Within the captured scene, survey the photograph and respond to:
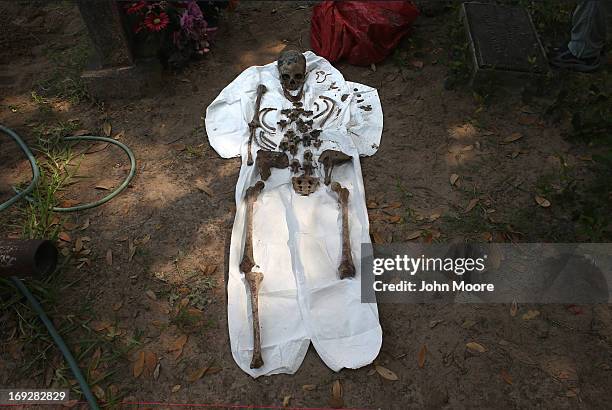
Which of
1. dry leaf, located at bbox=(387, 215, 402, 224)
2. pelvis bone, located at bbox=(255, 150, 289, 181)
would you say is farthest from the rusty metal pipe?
dry leaf, located at bbox=(387, 215, 402, 224)

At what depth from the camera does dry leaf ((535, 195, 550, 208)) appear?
3283mm

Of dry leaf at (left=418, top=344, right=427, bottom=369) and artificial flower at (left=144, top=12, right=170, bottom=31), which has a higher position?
artificial flower at (left=144, top=12, right=170, bottom=31)

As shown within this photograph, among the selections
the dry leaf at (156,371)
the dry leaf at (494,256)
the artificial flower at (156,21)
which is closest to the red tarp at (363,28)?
the artificial flower at (156,21)

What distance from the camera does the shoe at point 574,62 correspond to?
422 cm

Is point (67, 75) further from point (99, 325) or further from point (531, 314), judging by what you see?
point (531, 314)

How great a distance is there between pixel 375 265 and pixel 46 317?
6.91 feet

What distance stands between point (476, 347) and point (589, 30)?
317 cm

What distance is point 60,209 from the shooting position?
3500 millimetres

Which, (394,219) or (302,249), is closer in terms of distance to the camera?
(302,249)

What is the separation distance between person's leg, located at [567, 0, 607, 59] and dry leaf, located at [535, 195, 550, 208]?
179 centimetres

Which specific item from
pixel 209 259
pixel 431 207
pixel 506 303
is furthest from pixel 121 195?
pixel 506 303

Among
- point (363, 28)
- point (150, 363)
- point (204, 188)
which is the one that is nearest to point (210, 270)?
point (150, 363)

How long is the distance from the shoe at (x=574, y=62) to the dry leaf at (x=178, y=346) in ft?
13.5

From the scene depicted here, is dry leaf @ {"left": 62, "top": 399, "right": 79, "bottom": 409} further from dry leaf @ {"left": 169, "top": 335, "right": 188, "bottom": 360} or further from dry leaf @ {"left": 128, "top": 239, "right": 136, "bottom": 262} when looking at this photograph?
dry leaf @ {"left": 128, "top": 239, "right": 136, "bottom": 262}
